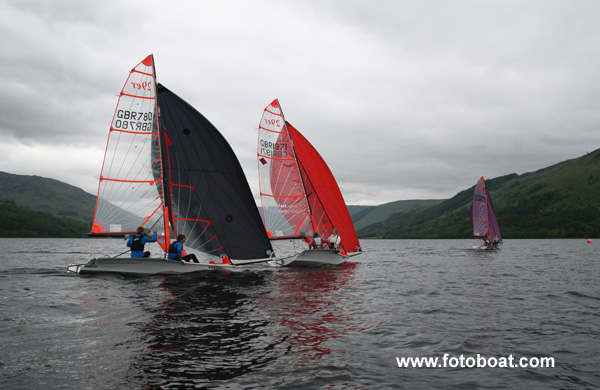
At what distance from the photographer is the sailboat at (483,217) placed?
6400 cm

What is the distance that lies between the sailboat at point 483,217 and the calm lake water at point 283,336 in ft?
152

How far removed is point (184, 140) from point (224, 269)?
7822 millimetres

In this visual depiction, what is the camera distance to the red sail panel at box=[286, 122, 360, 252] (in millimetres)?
31497

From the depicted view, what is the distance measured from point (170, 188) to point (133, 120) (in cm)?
402

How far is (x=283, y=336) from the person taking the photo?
1055cm

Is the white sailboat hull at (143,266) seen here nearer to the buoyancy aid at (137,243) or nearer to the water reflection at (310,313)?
the buoyancy aid at (137,243)

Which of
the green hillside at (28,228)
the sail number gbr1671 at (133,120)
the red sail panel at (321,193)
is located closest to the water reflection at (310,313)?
the red sail panel at (321,193)

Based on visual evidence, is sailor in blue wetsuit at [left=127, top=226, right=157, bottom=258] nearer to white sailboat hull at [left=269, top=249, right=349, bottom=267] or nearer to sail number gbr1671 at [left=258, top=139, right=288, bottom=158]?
white sailboat hull at [left=269, top=249, right=349, bottom=267]

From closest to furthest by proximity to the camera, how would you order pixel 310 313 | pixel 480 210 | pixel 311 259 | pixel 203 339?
pixel 203 339
pixel 310 313
pixel 311 259
pixel 480 210

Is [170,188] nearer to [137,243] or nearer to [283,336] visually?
[137,243]

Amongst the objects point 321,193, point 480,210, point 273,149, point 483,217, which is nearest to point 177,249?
point 273,149

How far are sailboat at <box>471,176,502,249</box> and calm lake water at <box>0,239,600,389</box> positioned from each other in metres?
46.5

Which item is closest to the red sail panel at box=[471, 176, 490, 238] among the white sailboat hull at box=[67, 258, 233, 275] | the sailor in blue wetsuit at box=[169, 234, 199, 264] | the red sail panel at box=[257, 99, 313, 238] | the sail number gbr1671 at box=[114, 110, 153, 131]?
the red sail panel at box=[257, 99, 313, 238]

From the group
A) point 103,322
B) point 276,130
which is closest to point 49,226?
point 276,130
